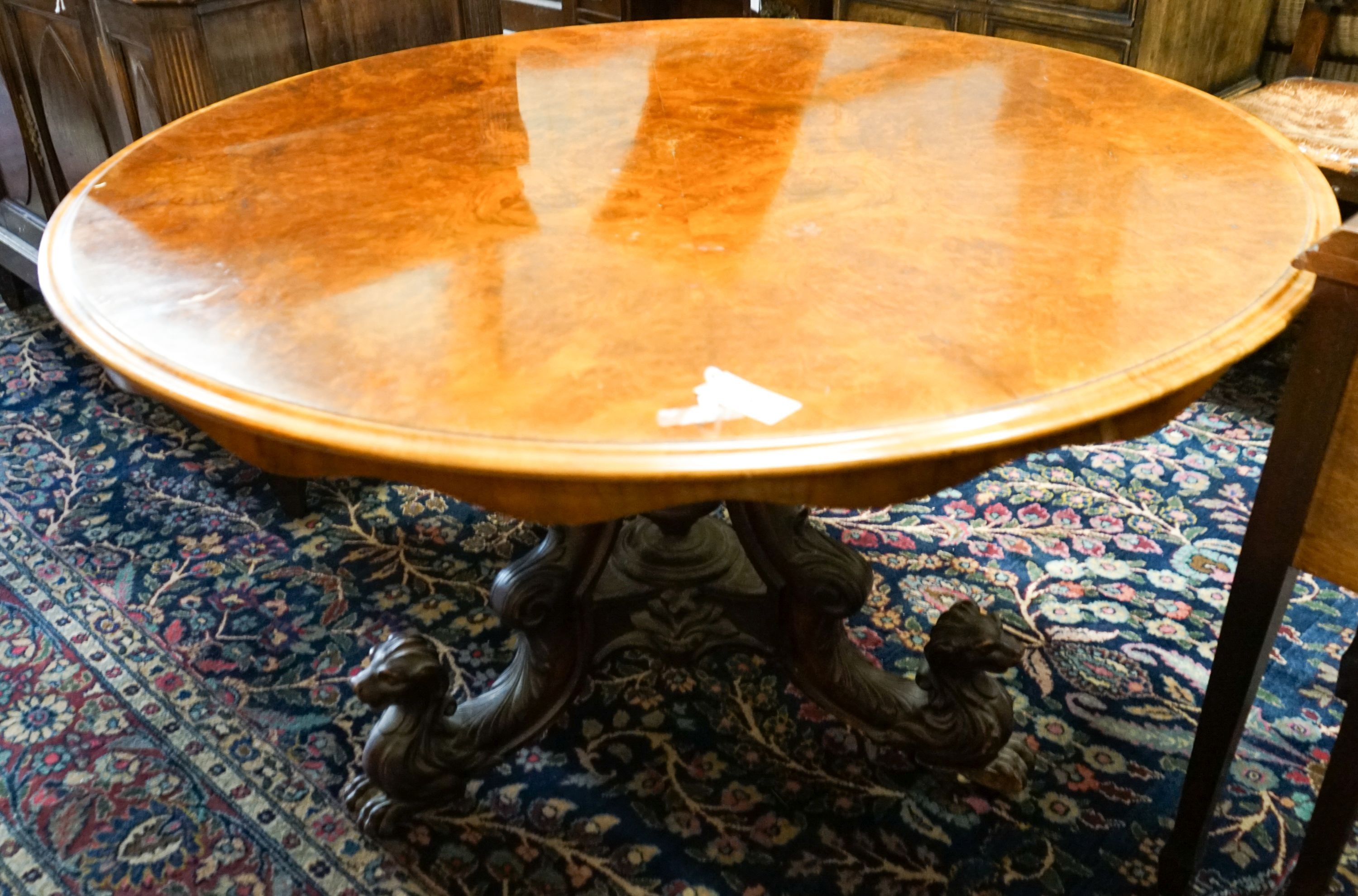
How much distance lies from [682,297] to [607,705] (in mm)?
629

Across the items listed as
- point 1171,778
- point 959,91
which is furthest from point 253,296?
point 1171,778

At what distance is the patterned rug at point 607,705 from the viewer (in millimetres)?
1033

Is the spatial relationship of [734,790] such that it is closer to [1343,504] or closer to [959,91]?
[1343,504]

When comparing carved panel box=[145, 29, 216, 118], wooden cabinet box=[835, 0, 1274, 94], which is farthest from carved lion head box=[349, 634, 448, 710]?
wooden cabinet box=[835, 0, 1274, 94]

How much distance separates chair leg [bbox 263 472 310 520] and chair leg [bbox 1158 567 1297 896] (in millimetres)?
1160

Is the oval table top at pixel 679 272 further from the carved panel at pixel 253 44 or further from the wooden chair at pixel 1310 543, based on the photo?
the carved panel at pixel 253 44

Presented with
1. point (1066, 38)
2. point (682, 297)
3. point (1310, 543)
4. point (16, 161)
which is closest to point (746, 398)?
point (682, 297)

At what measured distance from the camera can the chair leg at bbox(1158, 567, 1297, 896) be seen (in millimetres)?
850

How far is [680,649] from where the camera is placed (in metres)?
1.11

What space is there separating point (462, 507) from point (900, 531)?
633mm

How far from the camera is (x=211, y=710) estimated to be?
1223 millimetres

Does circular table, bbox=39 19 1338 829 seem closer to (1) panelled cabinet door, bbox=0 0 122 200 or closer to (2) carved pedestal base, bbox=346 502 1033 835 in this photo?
(2) carved pedestal base, bbox=346 502 1033 835

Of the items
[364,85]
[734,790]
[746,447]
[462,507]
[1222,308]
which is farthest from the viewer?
[462,507]

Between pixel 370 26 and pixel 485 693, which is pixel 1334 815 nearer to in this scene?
pixel 485 693
